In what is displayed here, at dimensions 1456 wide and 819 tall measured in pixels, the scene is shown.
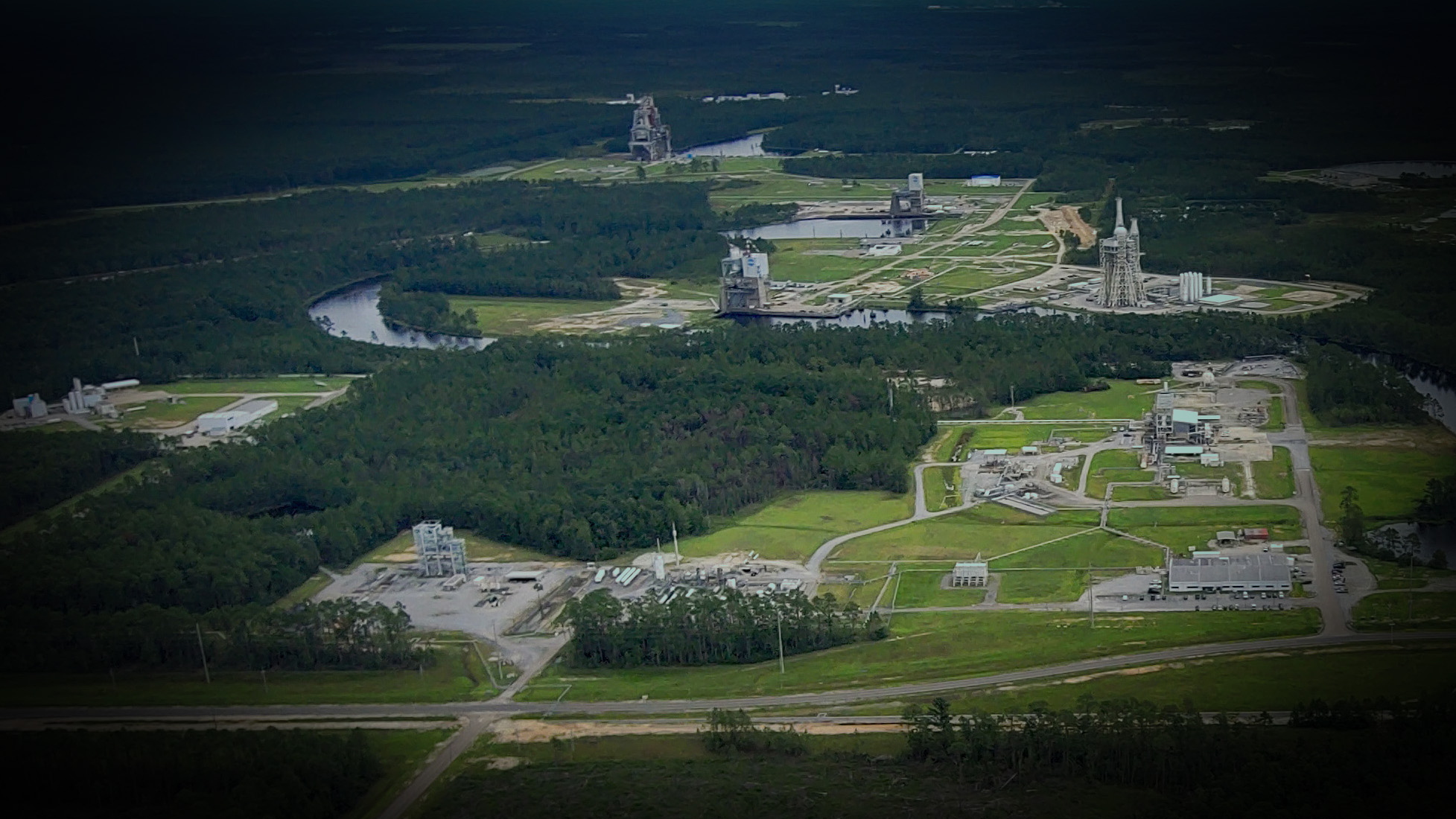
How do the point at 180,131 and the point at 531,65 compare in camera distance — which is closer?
the point at 180,131

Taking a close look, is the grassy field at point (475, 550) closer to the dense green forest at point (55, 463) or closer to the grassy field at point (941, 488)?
the grassy field at point (941, 488)

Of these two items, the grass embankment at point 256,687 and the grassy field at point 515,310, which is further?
the grassy field at point 515,310

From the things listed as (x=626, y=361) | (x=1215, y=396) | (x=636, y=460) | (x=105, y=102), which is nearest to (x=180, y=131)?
(x=105, y=102)

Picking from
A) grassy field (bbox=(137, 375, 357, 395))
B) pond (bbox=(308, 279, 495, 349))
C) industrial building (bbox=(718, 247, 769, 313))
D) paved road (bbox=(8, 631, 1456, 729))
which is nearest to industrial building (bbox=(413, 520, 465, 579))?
paved road (bbox=(8, 631, 1456, 729))

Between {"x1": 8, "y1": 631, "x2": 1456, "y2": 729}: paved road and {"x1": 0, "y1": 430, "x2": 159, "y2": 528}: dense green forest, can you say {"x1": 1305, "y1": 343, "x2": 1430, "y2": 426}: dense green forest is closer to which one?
{"x1": 8, "y1": 631, "x2": 1456, "y2": 729}: paved road

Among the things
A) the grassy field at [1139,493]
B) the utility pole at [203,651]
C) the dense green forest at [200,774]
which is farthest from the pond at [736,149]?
the dense green forest at [200,774]

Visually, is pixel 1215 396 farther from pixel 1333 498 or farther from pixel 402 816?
pixel 402 816
